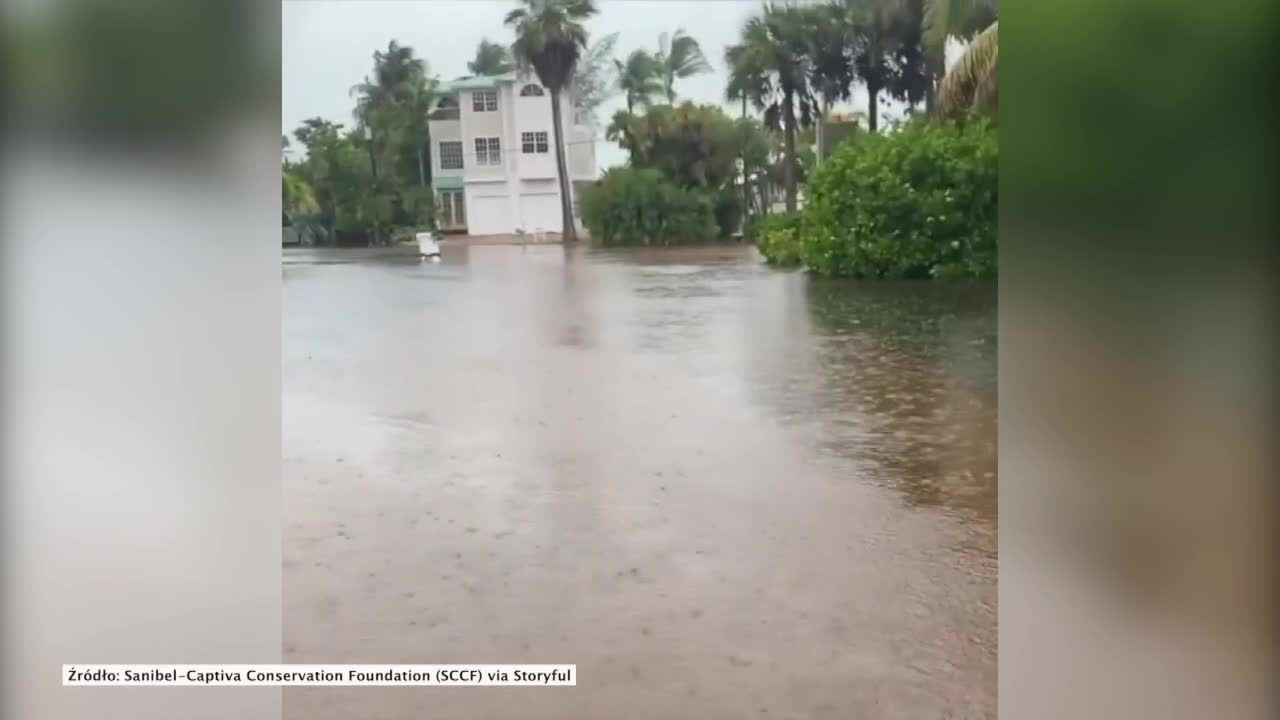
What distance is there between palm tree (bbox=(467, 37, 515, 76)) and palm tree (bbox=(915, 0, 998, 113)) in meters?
0.93

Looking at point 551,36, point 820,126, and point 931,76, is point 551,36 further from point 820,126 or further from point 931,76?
point 931,76

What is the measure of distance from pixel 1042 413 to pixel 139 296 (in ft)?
6.45

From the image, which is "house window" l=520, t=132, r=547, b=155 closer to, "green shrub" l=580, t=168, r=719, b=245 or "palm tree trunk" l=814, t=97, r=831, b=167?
"green shrub" l=580, t=168, r=719, b=245

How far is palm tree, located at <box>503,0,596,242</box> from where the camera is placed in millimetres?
2342

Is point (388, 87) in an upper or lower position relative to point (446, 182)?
upper

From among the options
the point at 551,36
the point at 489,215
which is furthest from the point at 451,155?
the point at 551,36

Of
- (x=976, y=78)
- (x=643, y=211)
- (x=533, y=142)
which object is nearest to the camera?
(x=976, y=78)

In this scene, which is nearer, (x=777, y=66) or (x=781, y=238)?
(x=777, y=66)

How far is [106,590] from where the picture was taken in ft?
7.59

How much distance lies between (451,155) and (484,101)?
0.47ft

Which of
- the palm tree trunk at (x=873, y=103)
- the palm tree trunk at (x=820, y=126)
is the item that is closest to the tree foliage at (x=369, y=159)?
the palm tree trunk at (x=820, y=126)

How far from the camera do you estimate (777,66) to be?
7.81ft

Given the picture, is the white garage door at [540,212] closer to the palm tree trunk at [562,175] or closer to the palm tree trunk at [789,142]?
the palm tree trunk at [562,175]

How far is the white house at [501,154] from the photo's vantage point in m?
2.38
